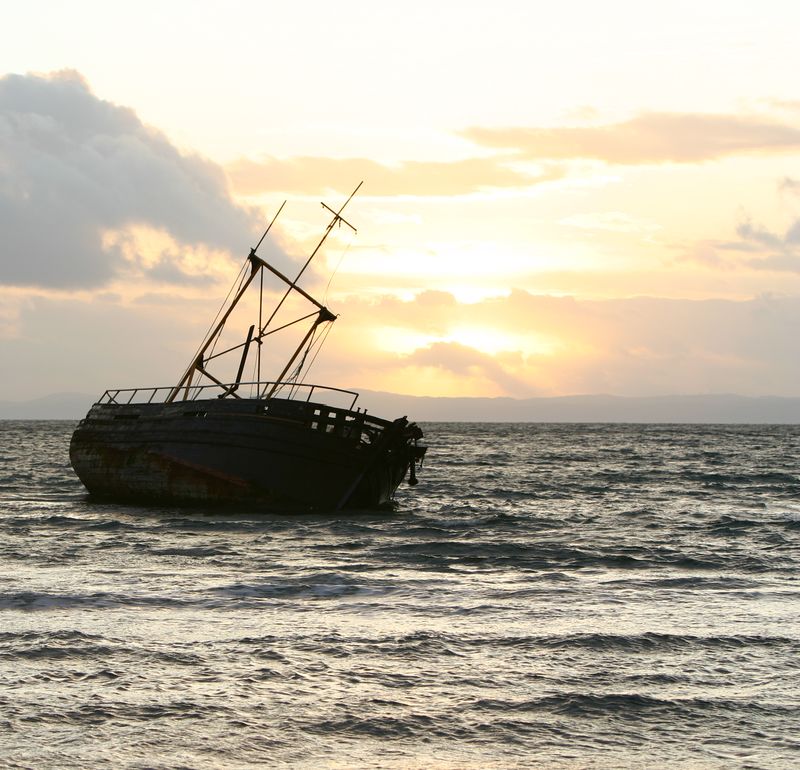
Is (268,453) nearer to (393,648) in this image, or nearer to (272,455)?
(272,455)

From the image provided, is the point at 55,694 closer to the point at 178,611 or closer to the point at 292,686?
the point at 292,686

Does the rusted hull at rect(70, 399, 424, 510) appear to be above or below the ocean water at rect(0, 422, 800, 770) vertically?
above

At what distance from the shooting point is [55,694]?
9.56m

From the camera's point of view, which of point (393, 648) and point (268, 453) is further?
point (268, 453)

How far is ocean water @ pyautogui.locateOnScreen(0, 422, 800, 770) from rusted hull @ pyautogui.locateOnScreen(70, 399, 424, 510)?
2.66m

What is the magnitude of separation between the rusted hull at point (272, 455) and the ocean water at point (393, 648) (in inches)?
105

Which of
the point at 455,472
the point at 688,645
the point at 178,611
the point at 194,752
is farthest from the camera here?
the point at 455,472

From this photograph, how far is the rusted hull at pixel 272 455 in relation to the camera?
90.6 feet

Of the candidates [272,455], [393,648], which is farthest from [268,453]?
[393,648]

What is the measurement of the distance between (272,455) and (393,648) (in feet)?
53.5

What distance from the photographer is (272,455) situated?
1086 inches

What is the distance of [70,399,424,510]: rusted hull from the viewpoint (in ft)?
90.6

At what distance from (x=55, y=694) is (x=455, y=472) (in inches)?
1891

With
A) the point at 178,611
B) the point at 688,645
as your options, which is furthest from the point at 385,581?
the point at 688,645
